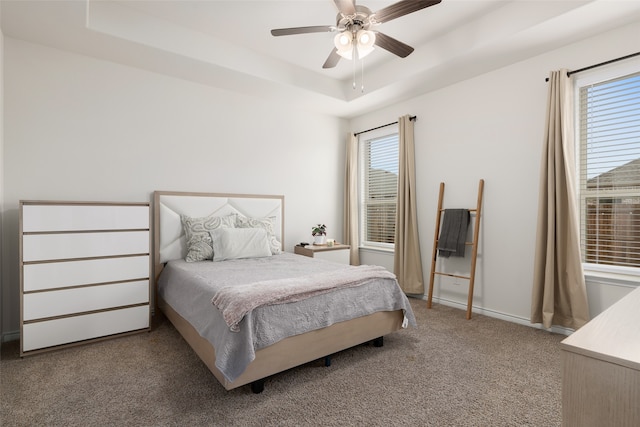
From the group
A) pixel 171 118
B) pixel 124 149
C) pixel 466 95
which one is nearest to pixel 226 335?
pixel 124 149

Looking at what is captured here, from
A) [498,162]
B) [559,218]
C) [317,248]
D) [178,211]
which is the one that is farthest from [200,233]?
[559,218]

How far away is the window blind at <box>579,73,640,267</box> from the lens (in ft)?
8.48

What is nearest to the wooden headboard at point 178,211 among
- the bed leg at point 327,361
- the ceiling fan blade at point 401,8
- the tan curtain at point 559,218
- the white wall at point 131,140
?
the white wall at point 131,140

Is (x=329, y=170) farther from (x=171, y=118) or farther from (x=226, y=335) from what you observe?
(x=226, y=335)

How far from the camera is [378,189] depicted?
474 centimetres

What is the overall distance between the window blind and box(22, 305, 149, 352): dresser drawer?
3.98 metres

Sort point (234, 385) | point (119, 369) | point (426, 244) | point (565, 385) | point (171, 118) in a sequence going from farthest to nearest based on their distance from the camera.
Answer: point (426, 244), point (171, 118), point (119, 369), point (234, 385), point (565, 385)

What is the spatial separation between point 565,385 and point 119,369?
2.53m

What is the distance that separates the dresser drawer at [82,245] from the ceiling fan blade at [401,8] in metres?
2.56

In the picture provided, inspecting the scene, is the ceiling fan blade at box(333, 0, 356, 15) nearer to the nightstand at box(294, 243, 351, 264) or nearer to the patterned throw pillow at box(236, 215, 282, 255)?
the patterned throw pillow at box(236, 215, 282, 255)

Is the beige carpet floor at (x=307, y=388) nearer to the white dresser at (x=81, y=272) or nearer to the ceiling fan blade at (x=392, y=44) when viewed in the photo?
the white dresser at (x=81, y=272)

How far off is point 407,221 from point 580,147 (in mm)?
1823

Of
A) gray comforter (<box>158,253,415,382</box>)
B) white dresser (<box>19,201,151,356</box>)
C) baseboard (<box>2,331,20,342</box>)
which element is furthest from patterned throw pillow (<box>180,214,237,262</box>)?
baseboard (<box>2,331,20,342</box>)

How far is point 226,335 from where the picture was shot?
1.82 meters
